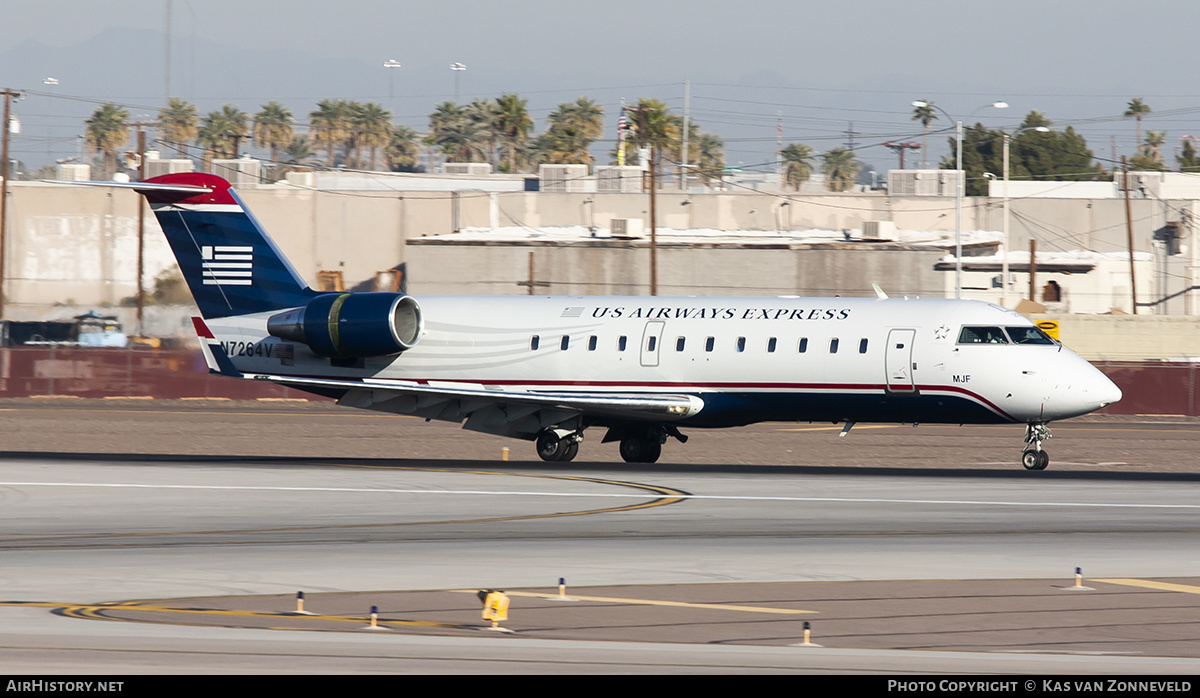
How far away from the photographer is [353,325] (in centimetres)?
A: 2981

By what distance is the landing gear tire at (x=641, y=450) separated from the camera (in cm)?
3030

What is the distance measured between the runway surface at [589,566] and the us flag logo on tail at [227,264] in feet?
14.3

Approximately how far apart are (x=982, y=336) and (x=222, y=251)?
53.0 feet

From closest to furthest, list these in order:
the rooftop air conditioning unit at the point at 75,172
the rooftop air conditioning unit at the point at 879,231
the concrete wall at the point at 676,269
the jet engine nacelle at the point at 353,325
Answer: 1. the jet engine nacelle at the point at 353,325
2. the concrete wall at the point at 676,269
3. the rooftop air conditioning unit at the point at 879,231
4. the rooftop air conditioning unit at the point at 75,172

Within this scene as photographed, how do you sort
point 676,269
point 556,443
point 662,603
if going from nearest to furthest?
point 662,603 < point 556,443 < point 676,269

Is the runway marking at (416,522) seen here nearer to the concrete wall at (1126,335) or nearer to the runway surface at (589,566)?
the runway surface at (589,566)

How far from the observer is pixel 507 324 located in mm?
30250

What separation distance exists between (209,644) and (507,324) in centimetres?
1968

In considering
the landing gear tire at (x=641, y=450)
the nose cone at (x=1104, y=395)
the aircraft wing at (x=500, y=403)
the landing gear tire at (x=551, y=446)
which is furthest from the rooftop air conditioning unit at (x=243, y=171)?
the nose cone at (x=1104, y=395)

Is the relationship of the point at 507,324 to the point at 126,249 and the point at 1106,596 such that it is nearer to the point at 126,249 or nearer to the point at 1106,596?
the point at 1106,596

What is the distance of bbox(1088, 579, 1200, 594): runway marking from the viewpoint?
14.3 metres

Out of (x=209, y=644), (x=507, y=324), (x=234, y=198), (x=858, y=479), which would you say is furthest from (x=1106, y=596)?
(x=234, y=198)

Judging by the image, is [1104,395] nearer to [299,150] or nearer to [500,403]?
[500,403]

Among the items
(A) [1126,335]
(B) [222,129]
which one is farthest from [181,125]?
(A) [1126,335]
